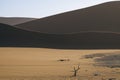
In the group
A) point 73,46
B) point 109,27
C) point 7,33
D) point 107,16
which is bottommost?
point 73,46

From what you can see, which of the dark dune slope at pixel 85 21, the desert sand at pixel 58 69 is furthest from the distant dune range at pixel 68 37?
the desert sand at pixel 58 69

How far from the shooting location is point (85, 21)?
65.2m

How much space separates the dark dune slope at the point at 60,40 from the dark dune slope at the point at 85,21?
502 inches

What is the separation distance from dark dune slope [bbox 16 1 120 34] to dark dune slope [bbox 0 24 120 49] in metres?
12.8

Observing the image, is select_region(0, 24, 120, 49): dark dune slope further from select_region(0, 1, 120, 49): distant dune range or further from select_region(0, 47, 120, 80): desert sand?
select_region(0, 47, 120, 80): desert sand

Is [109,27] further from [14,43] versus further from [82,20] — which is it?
[14,43]

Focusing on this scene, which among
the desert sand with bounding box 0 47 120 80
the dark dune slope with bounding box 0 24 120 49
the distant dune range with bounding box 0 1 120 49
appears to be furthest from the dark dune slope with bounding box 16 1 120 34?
the desert sand with bounding box 0 47 120 80

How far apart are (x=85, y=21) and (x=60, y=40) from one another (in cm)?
2071

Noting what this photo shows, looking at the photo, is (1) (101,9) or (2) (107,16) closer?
(2) (107,16)

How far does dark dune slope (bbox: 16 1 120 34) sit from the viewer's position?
60.9m

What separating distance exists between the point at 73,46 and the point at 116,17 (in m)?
24.9

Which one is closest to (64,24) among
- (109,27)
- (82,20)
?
(82,20)

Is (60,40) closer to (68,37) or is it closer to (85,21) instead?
(68,37)

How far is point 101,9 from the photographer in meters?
72.1
